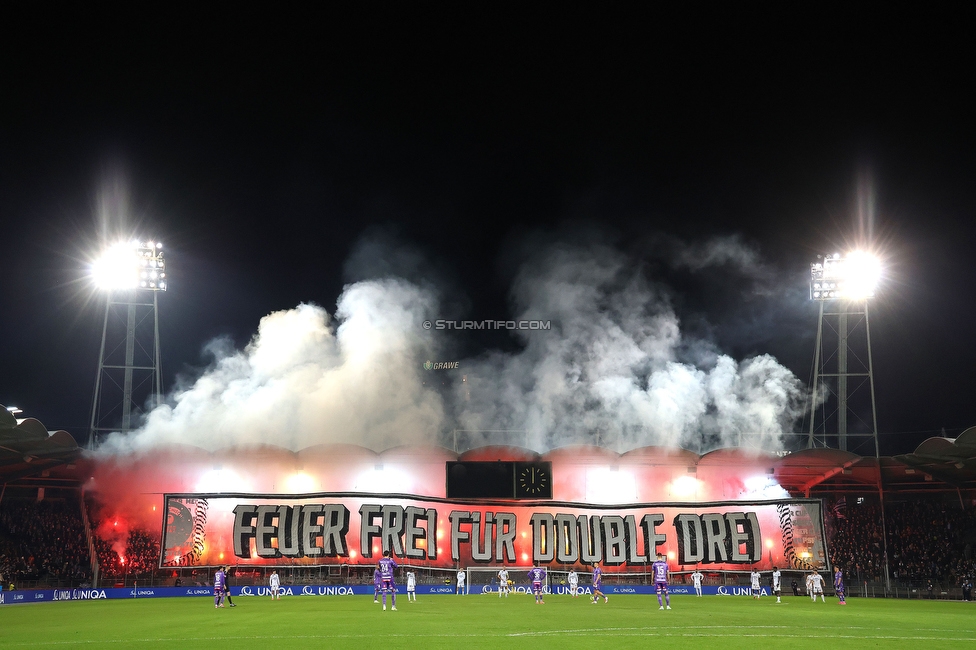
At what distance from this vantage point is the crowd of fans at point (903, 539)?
47.7 metres

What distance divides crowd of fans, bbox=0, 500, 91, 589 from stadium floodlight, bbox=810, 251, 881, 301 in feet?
147

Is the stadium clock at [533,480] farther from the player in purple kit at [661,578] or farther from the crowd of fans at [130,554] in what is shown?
the crowd of fans at [130,554]

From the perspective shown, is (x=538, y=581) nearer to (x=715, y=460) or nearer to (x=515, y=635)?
(x=515, y=635)

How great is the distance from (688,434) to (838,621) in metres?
31.0

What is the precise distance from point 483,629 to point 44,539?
124ft

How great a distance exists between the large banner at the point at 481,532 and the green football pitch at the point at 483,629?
18.9 m

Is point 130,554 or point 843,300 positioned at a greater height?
point 843,300

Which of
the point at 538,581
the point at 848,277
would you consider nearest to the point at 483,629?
the point at 538,581

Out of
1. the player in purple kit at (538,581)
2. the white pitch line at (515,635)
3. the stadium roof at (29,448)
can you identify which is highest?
the stadium roof at (29,448)

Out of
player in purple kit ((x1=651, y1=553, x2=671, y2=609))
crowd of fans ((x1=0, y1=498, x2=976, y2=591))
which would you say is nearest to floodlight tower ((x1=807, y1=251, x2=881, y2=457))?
crowd of fans ((x1=0, y1=498, x2=976, y2=591))

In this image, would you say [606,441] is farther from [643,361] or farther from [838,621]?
[838,621]

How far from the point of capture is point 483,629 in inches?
773

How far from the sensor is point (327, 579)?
4619 cm

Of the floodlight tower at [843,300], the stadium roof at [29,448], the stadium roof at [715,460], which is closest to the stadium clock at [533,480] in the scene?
the stadium roof at [715,460]
